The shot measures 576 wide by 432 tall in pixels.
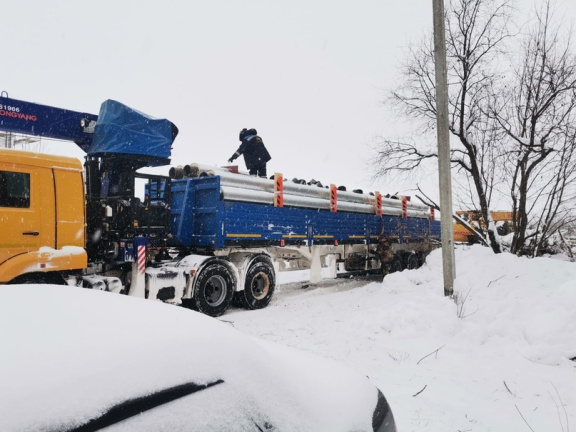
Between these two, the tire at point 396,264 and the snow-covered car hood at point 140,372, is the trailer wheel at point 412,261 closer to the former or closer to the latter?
the tire at point 396,264

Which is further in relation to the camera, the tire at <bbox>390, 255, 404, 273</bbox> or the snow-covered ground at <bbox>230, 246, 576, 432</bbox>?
the tire at <bbox>390, 255, 404, 273</bbox>

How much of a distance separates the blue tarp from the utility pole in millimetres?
5336

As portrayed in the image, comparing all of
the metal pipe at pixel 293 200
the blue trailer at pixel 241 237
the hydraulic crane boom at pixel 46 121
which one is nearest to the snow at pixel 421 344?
the blue trailer at pixel 241 237

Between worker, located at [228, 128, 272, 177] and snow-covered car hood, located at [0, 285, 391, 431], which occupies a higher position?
worker, located at [228, 128, 272, 177]

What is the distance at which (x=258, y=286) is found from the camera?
974cm

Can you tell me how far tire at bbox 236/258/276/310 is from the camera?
9398mm

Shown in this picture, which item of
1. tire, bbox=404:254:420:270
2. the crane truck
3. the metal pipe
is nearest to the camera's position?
the crane truck

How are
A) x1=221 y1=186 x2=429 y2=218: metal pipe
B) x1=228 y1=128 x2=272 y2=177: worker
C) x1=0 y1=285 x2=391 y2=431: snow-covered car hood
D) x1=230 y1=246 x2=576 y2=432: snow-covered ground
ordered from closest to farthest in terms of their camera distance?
x1=0 y1=285 x2=391 y2=431: snow-covered car hood, x1=230 y1=246 x2=576 y2=432: snow-covered ground, x1=221 y1=186 x2=429 y2=218: metal pipe, x1=228 y1=128 x2=272 y2=177: worker

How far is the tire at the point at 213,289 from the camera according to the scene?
27.5 ft

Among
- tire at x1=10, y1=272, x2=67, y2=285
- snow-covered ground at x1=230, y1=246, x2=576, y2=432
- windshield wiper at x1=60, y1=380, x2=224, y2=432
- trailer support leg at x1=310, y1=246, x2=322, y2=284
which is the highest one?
windshield wiper at x1=60, y1=380, x2=224, y2=432

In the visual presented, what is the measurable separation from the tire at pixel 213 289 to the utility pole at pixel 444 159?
4.36 m

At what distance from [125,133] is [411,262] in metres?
12.9

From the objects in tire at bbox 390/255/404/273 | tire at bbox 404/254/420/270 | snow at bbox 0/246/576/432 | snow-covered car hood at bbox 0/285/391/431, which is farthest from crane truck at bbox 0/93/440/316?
tire at bbox 404/254/420/270

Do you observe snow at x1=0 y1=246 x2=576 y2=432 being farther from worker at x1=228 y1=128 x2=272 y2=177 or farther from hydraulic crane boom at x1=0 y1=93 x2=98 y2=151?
hydraulic crane boom at x1=0 y1=93 x2=98 y2=151
